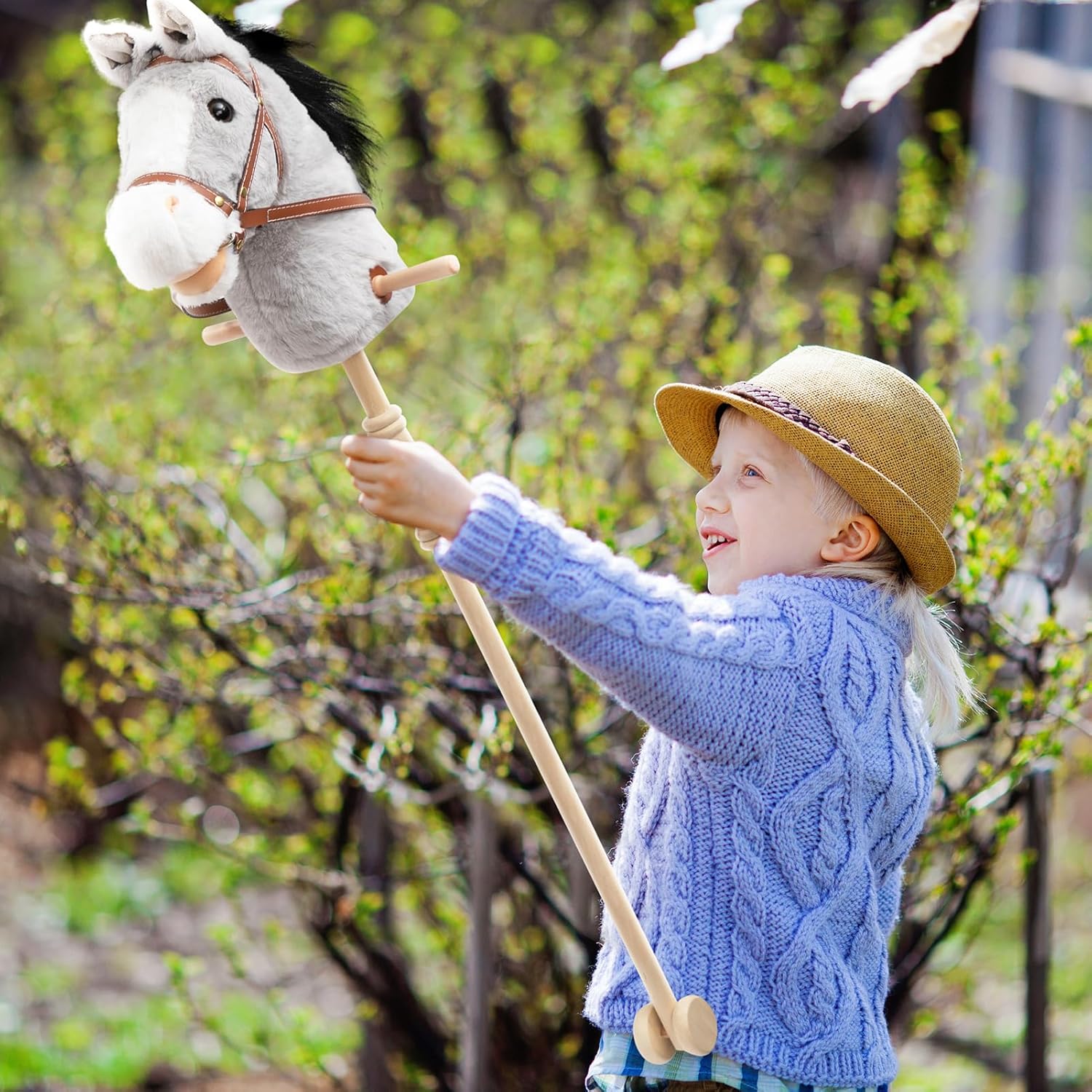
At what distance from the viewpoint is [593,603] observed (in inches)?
54.5

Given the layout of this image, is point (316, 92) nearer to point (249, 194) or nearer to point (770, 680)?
point (249, 194)

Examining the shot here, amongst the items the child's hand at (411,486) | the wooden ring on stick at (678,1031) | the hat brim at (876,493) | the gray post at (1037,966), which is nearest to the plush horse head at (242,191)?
the child's hand at (411,486)

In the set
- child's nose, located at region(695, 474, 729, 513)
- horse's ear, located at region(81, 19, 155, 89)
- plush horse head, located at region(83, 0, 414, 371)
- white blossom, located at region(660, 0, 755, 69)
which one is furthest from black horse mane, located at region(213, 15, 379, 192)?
child's nose, located at region(695, 474, 729, 513)

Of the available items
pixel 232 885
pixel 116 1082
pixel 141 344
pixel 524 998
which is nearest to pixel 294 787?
pixel 232 885

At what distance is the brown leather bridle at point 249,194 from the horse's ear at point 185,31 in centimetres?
1

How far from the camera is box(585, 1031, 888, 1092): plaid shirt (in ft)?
5.22

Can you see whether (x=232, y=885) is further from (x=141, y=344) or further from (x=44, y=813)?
(x=141, y=344)

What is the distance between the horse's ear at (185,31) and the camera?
4.71 ft

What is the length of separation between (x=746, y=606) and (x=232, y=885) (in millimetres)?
2209

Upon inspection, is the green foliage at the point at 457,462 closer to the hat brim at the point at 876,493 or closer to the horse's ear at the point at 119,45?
the hat brim at the point at 876,493

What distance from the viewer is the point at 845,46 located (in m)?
5.33

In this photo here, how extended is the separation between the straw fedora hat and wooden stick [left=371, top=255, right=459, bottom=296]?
41 cm

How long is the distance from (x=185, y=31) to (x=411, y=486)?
1.92ft

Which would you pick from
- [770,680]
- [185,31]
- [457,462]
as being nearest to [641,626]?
[770,680]
